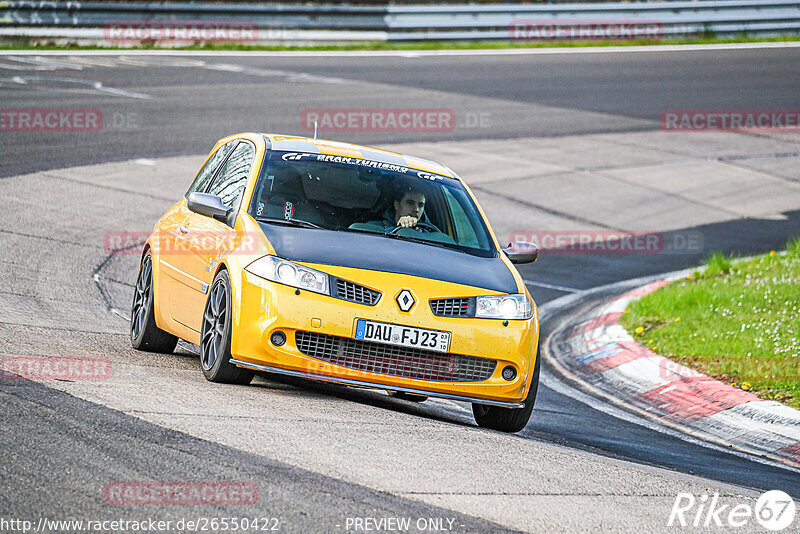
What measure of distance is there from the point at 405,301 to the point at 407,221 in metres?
1.24

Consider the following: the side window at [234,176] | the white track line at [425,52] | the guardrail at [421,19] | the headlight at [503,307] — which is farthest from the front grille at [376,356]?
the guardrail at [421,19]

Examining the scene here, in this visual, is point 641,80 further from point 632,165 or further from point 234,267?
point 234,267

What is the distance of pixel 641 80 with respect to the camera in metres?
27.2

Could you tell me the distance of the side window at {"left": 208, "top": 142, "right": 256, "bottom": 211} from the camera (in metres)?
8.27

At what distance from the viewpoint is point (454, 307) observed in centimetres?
726

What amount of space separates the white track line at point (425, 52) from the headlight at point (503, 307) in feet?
66.5

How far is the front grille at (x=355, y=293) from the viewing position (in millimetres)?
7082

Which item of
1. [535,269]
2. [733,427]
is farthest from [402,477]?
[535,269]

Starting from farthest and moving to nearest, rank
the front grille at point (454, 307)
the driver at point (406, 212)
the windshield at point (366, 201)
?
the driver at point (406, 212)
the windshield at point (366, 201)
the front grille at point (454, 307)

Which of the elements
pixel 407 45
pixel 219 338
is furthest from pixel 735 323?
pixel 407 45

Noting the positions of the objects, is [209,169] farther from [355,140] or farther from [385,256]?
[355,140]

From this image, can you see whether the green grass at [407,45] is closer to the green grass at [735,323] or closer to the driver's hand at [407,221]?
the green grass at [735,323]

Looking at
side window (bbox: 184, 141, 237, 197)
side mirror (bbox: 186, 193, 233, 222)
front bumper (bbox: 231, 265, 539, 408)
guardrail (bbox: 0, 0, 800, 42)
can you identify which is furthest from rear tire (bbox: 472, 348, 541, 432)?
guardrail (bbox: 0, 0, 800, 42)

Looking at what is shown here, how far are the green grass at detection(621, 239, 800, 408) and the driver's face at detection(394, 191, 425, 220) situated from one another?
2.88 meters
